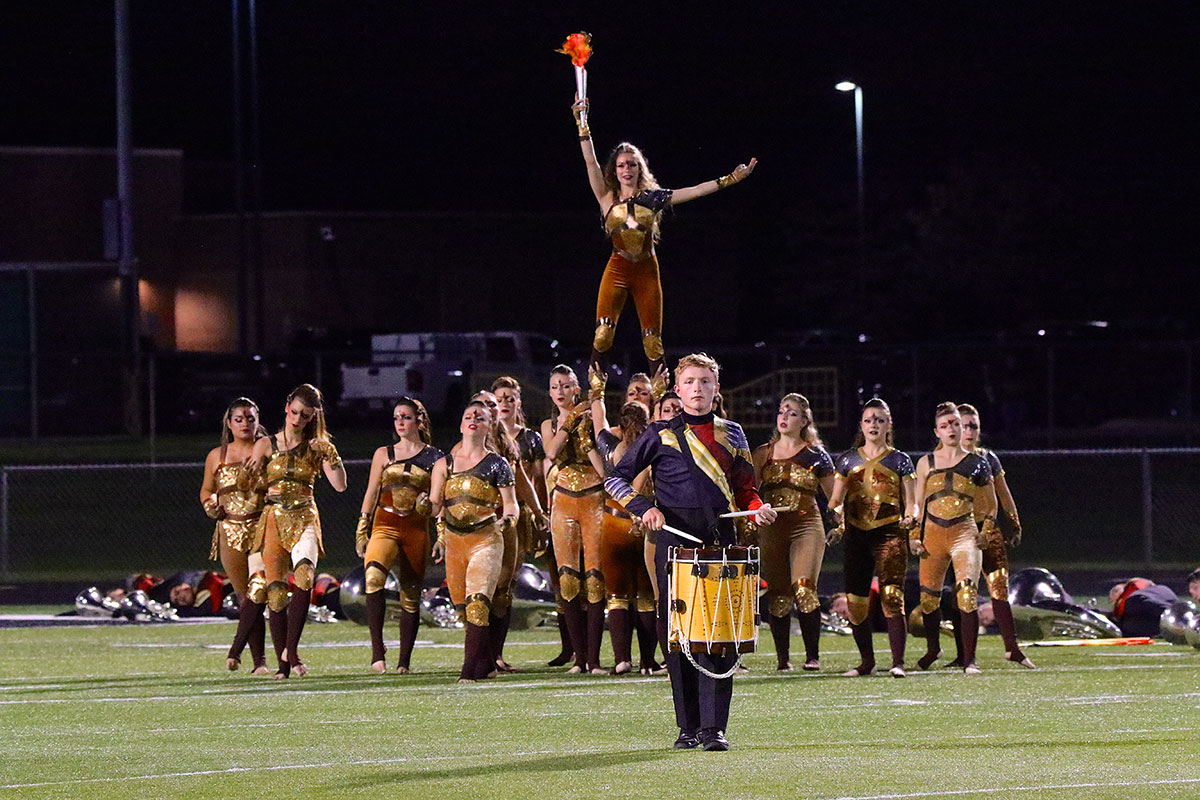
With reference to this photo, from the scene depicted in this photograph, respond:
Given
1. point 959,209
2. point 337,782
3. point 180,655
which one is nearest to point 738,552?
point 337,782

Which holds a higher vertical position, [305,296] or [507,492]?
[305,296]

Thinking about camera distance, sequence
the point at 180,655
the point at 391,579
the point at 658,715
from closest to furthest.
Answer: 1. the point at 658,715
2. the point at 180,655
3. the point at 391,579

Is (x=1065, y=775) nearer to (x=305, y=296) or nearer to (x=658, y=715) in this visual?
(x=658, y=715)

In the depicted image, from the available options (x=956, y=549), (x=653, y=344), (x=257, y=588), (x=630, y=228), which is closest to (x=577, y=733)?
(x=653, y=344)

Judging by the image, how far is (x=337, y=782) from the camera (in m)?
7.76

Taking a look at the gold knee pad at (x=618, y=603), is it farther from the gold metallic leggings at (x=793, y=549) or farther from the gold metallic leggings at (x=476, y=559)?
the gold metallic leggings at (x=793, y=549)

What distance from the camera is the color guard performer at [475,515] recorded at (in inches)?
469

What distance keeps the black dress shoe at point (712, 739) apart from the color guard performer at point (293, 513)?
13.9 ft

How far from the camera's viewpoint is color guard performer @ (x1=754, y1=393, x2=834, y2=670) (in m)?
12.5

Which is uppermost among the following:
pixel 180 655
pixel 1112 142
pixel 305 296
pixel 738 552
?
pixel 1112 142

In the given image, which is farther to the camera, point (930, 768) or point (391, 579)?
point (391, 579)

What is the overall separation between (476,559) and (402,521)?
78cm

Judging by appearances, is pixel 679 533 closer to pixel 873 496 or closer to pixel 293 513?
pixel 873 496

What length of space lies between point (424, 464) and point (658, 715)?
10.2 feet
